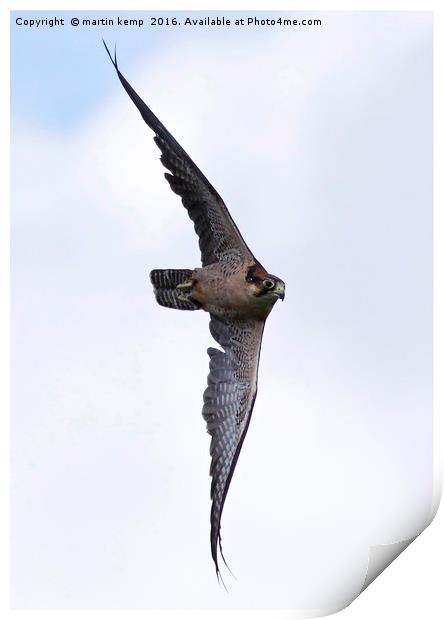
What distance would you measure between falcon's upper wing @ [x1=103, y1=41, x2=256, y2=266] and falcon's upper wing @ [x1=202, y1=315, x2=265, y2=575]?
37cm

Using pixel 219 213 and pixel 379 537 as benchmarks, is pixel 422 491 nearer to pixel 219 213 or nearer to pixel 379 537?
pixel 379 537

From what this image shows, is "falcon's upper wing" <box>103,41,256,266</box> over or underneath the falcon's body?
over

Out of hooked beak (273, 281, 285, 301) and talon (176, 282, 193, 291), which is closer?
hooked beak (273, 281, 285, 301)

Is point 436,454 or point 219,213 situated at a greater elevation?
point 219,213

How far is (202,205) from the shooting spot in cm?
570

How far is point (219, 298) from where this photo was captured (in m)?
5.78

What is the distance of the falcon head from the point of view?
5.52 m

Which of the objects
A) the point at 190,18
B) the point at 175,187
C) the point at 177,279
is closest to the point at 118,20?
the point at 190,18

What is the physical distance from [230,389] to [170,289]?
608 mm

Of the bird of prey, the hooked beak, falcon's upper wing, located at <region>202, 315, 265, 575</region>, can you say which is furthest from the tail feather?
the hooked beak

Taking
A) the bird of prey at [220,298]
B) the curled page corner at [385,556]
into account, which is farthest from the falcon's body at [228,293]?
the curled page corner at [385,556]

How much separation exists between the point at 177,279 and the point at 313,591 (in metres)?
1.74

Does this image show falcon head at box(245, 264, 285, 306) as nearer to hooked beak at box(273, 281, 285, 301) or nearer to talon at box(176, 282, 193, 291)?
hooked beak at box(273, 281, 285, 301)

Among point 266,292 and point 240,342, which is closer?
point 266,292
